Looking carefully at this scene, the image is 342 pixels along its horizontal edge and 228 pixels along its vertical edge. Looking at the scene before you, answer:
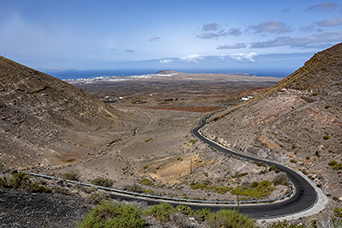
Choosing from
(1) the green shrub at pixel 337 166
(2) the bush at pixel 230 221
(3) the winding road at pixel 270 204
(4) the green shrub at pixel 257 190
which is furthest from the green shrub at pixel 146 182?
(1) the green shrub at pixel 337 166

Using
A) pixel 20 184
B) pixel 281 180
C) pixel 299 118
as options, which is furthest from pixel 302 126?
pixel 20 184

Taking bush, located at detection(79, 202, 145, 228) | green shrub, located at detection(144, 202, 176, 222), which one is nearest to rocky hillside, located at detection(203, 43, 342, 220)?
green shrub, located at detection(144, 202, 176, 222)

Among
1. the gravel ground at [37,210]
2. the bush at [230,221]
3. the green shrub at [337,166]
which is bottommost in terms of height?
the green shrub at [337,166]

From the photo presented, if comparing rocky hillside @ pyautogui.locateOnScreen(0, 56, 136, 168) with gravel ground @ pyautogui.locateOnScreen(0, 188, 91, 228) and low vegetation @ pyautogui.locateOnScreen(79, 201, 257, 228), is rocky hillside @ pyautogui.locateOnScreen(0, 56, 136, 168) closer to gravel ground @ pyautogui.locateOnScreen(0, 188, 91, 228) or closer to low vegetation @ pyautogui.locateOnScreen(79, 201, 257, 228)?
gravel ground @ pyautogui.locateOnScreen(0, 188, 91, 228)

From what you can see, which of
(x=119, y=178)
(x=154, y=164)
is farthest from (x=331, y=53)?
(x=119, y=178)

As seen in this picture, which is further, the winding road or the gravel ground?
the winding road

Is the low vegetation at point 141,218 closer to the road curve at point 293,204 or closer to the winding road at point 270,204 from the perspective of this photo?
the winding road at point 270,204

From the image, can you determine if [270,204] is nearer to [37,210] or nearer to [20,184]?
[37,210]
